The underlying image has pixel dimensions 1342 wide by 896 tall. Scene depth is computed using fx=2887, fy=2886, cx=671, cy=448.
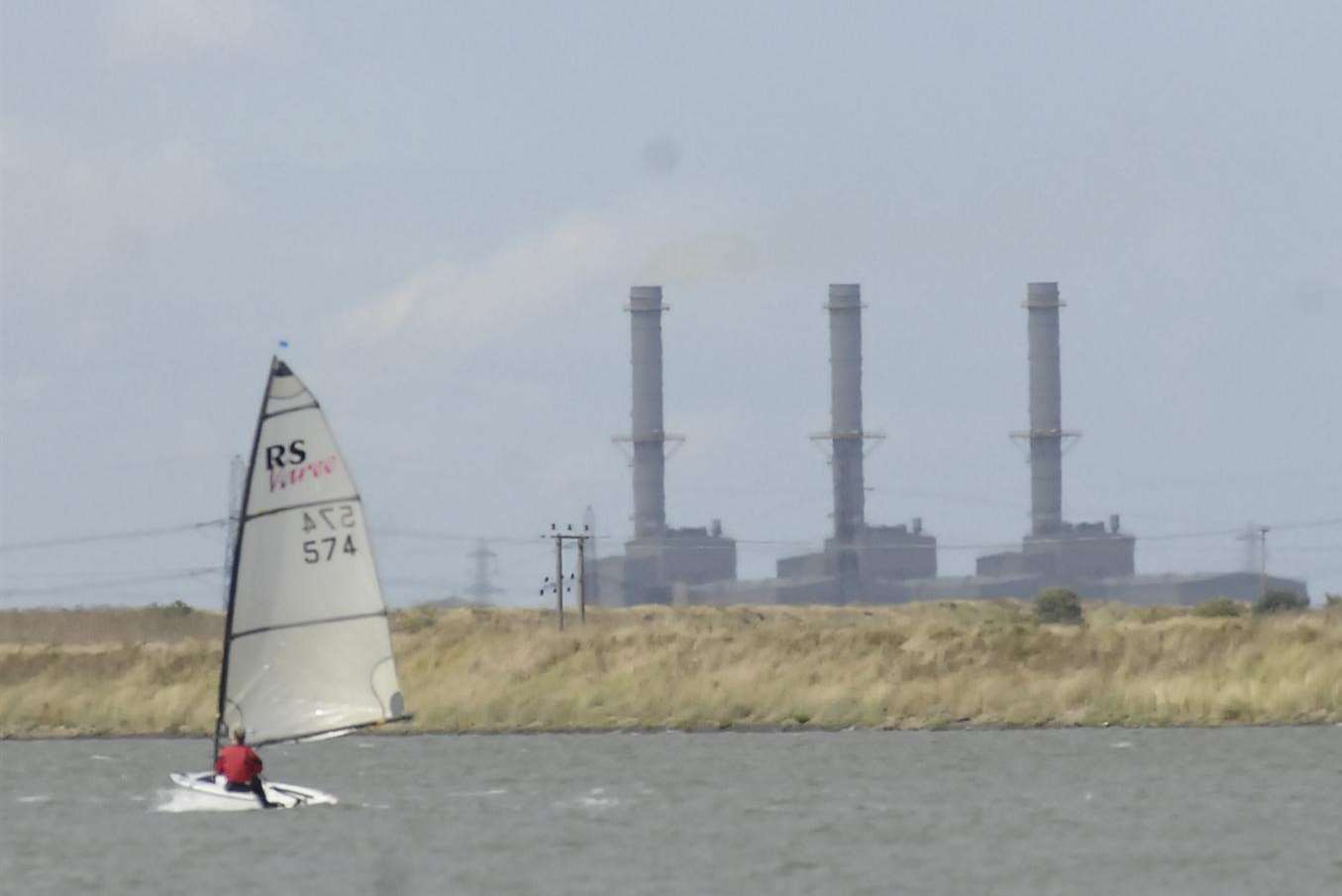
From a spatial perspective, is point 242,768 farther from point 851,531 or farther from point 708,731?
point 851,531

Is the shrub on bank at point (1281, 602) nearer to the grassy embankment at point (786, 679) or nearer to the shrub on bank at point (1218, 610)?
the shrub on bank at point (1218, 610)

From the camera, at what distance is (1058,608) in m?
112

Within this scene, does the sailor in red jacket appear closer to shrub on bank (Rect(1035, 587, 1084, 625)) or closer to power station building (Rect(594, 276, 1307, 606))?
shrub on bank (Rect(1035, 587, 1084, 625))

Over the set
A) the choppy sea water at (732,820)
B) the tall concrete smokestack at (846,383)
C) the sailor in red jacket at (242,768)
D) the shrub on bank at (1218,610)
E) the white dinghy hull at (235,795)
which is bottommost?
A: the choppy sea water at (732,820)

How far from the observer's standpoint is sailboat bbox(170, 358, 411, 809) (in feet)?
133

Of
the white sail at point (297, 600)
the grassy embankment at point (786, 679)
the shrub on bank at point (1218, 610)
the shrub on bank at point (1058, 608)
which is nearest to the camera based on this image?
the white sail at point (297, 600)

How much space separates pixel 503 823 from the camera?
132 ft

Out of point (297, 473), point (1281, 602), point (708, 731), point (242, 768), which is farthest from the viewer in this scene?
point (1281, 602)

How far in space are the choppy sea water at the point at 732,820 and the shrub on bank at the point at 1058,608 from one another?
168 ft

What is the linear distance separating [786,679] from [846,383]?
274ft

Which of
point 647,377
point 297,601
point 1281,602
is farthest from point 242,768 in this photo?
point 647,377

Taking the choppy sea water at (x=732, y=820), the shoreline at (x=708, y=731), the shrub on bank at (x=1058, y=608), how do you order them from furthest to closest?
the shrub on bank at (x=1058, y=608) → the shoreline at (x=708, y=731) → the choppy sea water at (x=732, y=820)

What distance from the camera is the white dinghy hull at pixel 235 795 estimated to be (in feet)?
133

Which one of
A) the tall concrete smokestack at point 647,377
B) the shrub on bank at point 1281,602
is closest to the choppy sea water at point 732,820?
the shrub on bank at point 1281,602
